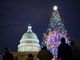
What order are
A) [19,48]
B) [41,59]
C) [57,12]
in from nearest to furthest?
[41,59] < [57,12] < [19,48]

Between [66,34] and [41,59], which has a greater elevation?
[66,34]

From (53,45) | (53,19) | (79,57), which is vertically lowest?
(79,57)

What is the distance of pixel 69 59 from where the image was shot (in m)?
22.3

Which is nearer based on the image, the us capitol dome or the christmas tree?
the christmas tree

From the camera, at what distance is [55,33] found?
284 feet

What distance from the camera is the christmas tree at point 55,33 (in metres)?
85.2

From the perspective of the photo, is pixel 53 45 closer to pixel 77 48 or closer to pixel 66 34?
pixel 66 34

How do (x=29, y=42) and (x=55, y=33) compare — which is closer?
(x=55, y=33)

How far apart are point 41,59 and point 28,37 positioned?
3868 inches

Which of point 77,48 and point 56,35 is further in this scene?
point 56,35

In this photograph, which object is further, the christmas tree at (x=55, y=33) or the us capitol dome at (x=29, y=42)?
the us capitol dome at (x=29, y=42)

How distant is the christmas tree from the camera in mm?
85250

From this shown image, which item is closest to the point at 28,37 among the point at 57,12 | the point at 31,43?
the point at 31,43

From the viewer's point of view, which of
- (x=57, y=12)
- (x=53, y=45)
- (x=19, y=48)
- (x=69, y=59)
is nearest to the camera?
(x=69, y=59)
